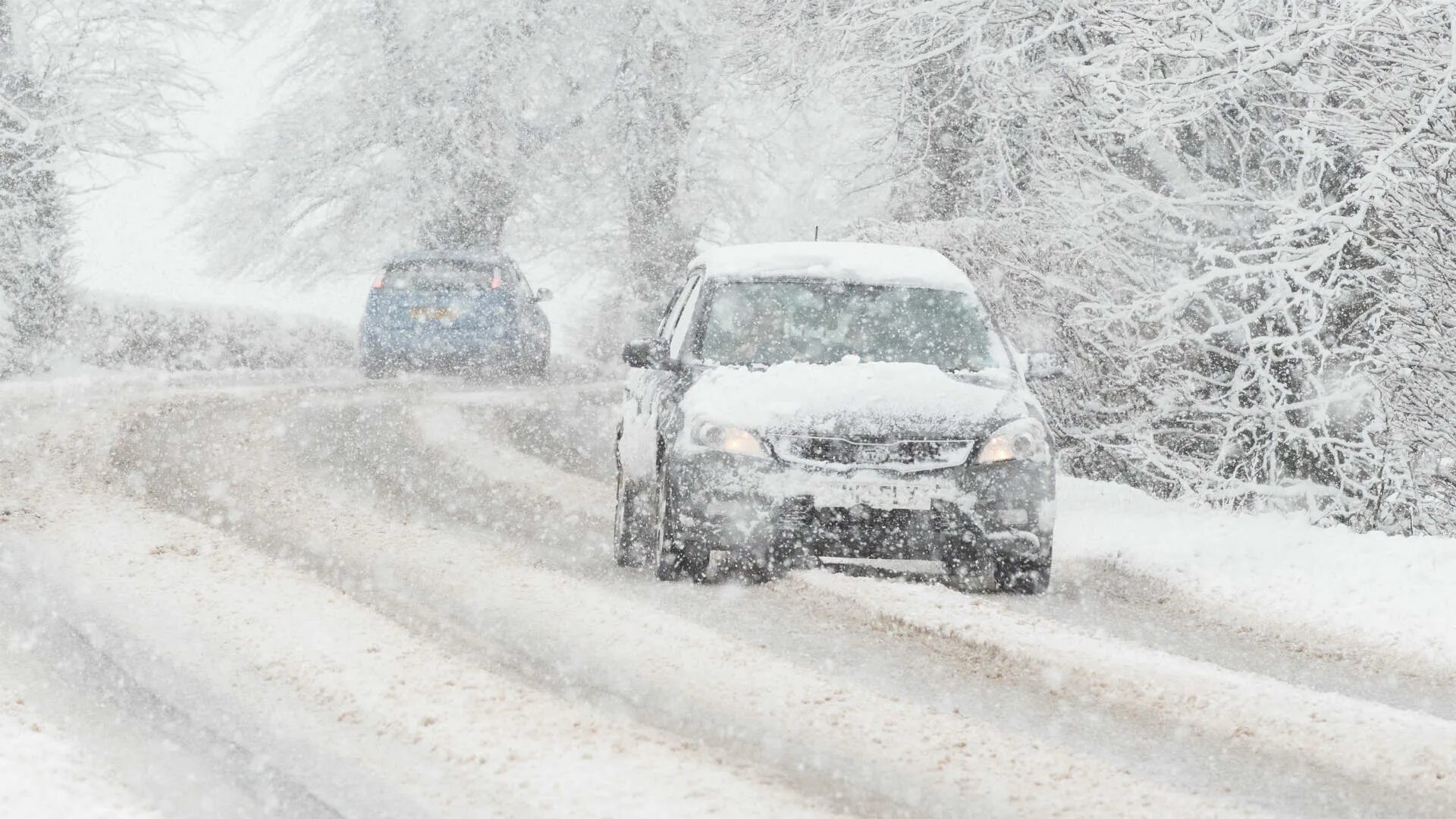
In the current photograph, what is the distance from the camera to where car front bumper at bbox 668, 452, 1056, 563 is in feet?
25.9

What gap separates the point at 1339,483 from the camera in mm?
11930

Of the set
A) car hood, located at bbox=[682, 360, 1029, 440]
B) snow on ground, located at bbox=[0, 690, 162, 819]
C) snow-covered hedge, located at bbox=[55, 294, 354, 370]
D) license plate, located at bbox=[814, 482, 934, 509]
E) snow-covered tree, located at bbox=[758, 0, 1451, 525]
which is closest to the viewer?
snow on ground, located at bbox=[0, 690, 162, 819]

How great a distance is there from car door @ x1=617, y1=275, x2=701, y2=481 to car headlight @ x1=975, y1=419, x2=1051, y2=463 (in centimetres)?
173

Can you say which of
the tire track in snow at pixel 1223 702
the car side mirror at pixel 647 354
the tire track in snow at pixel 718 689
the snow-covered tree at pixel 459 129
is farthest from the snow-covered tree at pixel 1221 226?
the snow-covered tree at pixel 459 129

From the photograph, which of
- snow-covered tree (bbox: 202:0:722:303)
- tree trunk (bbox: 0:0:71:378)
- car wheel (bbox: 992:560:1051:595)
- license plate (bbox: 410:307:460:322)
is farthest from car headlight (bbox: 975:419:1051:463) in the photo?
snow-covered tree (bbox: 202:0:722:303)

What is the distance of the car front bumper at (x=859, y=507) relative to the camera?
7.89 m

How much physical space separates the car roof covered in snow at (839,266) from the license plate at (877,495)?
176 centimetres

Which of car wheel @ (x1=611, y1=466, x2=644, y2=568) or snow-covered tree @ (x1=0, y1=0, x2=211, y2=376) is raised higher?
snow-covered tree @ (x1=0, y1=0, x2=211, y2=376)

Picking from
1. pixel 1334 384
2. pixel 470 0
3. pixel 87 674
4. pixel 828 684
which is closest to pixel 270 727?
pixel 87 674

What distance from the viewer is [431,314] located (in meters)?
22.9

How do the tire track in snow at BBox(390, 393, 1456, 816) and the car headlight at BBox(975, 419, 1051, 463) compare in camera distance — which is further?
the car headlight at BBox(975, 419, 1051, 463)

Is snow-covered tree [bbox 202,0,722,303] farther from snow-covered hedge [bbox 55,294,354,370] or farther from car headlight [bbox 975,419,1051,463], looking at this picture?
car headlight [bbox 975,419,1051,463]

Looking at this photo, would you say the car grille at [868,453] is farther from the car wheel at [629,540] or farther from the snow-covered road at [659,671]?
the car wheel at [629,540]

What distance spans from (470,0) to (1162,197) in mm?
20690
